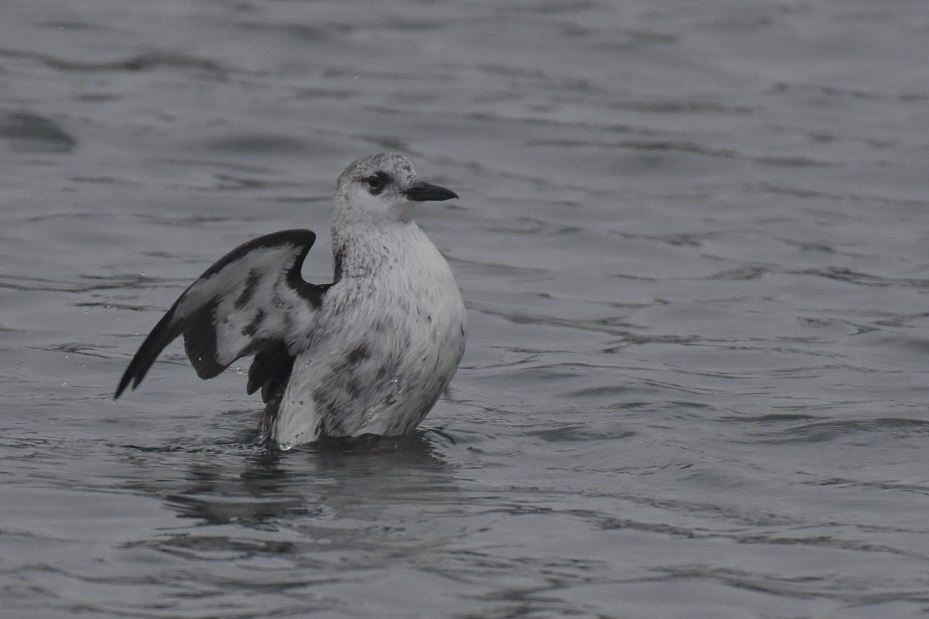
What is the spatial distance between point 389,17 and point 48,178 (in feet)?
18.7

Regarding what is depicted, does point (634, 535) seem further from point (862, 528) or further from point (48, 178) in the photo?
point (48, 178)

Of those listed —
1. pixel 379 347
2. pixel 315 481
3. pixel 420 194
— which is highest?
pixel 420 194

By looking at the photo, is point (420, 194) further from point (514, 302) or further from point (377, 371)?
point (514, 302)

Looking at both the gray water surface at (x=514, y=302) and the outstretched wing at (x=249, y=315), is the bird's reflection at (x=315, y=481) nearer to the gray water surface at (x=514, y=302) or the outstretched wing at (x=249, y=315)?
the gray water surface at (x=514, y=302)

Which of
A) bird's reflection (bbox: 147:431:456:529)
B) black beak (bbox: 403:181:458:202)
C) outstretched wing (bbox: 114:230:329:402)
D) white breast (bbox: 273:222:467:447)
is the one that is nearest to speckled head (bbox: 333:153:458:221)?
black beak (bbox: 403:181:458:202)

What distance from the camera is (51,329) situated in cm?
1010

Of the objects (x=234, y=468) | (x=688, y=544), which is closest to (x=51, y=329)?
(x=234, y=468)

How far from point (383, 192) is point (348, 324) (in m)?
0.69

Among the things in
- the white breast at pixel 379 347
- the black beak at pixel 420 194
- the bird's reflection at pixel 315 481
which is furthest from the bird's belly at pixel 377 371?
the black beak at pixel 420 194

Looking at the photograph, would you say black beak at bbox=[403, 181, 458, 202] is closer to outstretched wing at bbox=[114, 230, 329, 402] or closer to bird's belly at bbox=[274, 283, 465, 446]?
bird's belly at bbox=[274, 283, 465, 446]

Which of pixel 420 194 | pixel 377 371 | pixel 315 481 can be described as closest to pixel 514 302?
pixel 420 194

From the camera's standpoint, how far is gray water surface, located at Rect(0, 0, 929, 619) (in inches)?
243

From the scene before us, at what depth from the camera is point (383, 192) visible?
807 cm

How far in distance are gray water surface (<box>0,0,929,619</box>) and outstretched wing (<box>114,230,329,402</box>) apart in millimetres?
410
